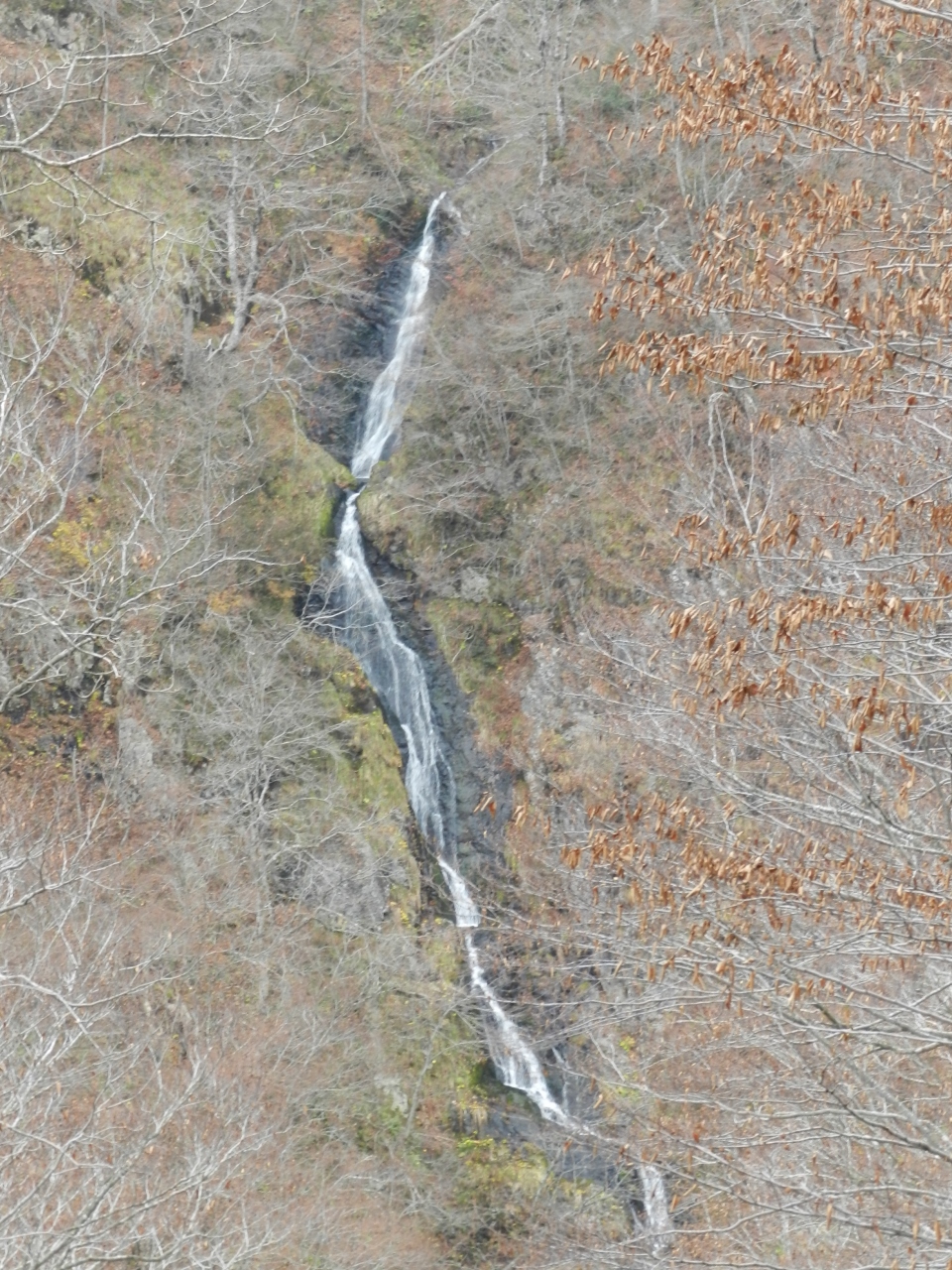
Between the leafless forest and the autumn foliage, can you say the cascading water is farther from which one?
the autumn foliage

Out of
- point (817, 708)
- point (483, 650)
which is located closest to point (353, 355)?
point (483, 650)

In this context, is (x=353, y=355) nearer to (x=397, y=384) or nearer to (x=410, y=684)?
(x=397, y=384)

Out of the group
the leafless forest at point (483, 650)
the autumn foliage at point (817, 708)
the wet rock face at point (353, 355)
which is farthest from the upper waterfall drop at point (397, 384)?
the autumn foliage at point (817, 708)

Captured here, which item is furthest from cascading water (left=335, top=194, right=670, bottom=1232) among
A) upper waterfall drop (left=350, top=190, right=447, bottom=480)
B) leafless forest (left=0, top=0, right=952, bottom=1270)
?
leafless forest (left=0, top=0, right=952, bottom=1270)

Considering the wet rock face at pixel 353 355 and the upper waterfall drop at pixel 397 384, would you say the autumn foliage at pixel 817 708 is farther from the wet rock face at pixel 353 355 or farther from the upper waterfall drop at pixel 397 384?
the wet rock face at pixel 353 355

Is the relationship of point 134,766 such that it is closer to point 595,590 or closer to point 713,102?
point 595,590

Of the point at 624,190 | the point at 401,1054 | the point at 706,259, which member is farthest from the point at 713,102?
the point at 624,190
